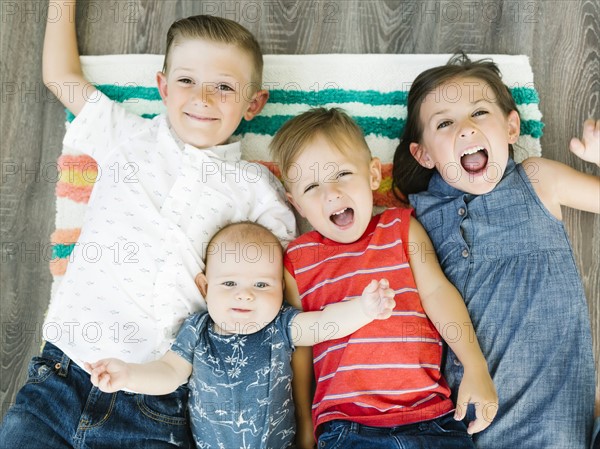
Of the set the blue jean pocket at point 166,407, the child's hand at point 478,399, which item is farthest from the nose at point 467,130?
the blue jean pocket at point 166,407

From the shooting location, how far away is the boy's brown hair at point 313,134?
1.42m

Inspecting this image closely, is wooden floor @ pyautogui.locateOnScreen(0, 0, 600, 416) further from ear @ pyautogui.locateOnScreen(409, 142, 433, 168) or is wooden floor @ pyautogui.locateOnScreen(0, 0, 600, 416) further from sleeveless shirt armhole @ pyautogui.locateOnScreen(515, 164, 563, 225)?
ear @ pyautogui.locateOnScreen(409, 142, 433, 168)

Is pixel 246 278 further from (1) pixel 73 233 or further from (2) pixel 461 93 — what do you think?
(2) pixel 461 93

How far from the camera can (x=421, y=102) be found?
1.53 meters

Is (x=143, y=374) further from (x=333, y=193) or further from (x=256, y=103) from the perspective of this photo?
(x=256, y=103)

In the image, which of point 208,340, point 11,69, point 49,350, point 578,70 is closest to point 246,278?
point 208,340

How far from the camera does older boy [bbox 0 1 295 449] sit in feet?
4.50

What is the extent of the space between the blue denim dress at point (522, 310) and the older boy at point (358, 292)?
0.06m

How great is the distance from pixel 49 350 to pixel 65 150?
541 mm

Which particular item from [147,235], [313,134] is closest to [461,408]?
[313,134]

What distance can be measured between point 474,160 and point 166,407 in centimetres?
94

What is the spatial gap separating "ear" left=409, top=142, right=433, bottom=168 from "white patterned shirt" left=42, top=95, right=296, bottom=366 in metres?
0.35

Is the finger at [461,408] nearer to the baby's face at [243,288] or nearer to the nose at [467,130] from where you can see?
the baby's face at [243,288]

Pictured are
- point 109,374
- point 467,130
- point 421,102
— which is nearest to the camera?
point 109,374
